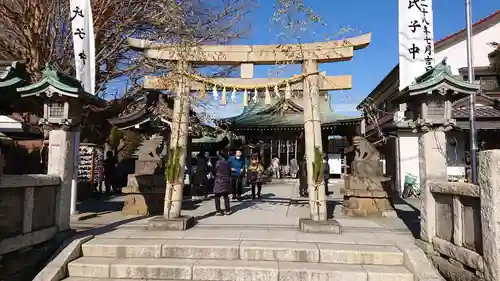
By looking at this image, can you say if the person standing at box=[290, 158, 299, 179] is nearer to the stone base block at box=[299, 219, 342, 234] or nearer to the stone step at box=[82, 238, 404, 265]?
the stone base block at box=[299, 219, 342, 234]

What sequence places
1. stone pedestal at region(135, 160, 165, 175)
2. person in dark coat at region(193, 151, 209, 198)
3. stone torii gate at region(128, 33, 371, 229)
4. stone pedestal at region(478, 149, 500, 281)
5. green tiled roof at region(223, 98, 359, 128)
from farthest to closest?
1. green tiled roof at region(223, 98, 359, 128)
2. person in dark coat at region(193, 151, 209, 198)
3. stone pedestal at region(135, 160, 165, 175)
4. stone torii gate at region(128, 33, 371, 229)
5. stone pedestal at region(478, 149, 500, 281)

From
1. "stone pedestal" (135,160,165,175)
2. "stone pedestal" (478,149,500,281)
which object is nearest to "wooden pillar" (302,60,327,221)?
"stone pedestal" (478,149,500,281)

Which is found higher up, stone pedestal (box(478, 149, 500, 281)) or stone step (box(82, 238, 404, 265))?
stone pedestal (box(478, 149, 500, 281))

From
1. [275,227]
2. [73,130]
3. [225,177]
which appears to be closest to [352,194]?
[275,227]

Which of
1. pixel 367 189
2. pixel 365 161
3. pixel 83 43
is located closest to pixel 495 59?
pixel 365 161

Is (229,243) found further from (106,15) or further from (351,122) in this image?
(351,122)

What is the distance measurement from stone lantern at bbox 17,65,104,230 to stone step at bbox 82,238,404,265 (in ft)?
3.73

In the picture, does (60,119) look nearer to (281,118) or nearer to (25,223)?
(25,223)

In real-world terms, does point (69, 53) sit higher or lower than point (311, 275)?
higher

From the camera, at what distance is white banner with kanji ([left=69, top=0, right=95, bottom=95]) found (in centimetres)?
950

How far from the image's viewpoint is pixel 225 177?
9.54m

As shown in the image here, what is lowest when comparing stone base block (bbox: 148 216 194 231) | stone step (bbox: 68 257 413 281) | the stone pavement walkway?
stone step (bbox: 68 257 413 281)

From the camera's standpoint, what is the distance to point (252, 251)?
6.04 meters

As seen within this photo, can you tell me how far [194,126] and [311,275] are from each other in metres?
7.42
